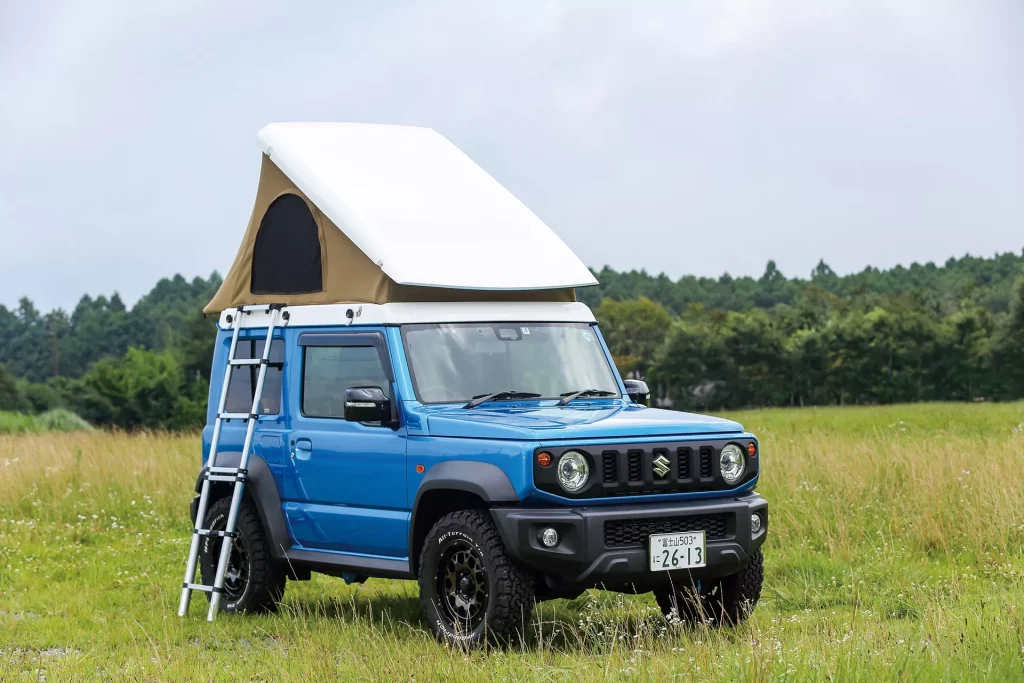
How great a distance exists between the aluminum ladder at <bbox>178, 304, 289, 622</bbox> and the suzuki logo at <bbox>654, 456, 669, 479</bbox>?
3.22 meters

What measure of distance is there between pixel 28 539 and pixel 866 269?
156m

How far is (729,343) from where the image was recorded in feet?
372

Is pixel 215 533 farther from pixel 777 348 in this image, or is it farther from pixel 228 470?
pixel 777 348

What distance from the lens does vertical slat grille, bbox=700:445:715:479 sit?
834 cm

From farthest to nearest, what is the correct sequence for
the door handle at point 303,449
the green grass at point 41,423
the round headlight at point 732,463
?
1. the green grass at point 41,423
2. the door handle at point 303,449
3. the round headlight at point 732,463

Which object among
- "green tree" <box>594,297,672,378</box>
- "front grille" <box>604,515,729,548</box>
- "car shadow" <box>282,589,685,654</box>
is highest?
"green tree" <box>594,297,672,378</box>

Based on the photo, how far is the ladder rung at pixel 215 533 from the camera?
995 centimetres

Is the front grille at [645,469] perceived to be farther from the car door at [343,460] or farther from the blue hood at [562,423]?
the car door at [343,460]

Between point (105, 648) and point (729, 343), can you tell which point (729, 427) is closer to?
point (105, 648)

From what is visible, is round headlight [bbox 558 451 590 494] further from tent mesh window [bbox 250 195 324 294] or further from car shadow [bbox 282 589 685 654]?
tent mesh window [bbox 250 195 324 294]

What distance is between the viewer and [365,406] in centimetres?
852

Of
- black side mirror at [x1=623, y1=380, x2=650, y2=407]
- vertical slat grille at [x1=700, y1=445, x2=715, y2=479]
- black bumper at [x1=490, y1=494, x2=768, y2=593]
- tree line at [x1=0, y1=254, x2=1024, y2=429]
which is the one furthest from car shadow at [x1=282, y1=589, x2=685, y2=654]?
tree line at [x1=0, y1=254, x2=1024, y2=429]

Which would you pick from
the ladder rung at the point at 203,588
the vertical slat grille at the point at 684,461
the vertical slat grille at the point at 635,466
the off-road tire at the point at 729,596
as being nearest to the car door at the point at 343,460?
the ladder rung at the point at 203,588

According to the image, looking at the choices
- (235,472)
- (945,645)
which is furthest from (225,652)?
(945,645)
